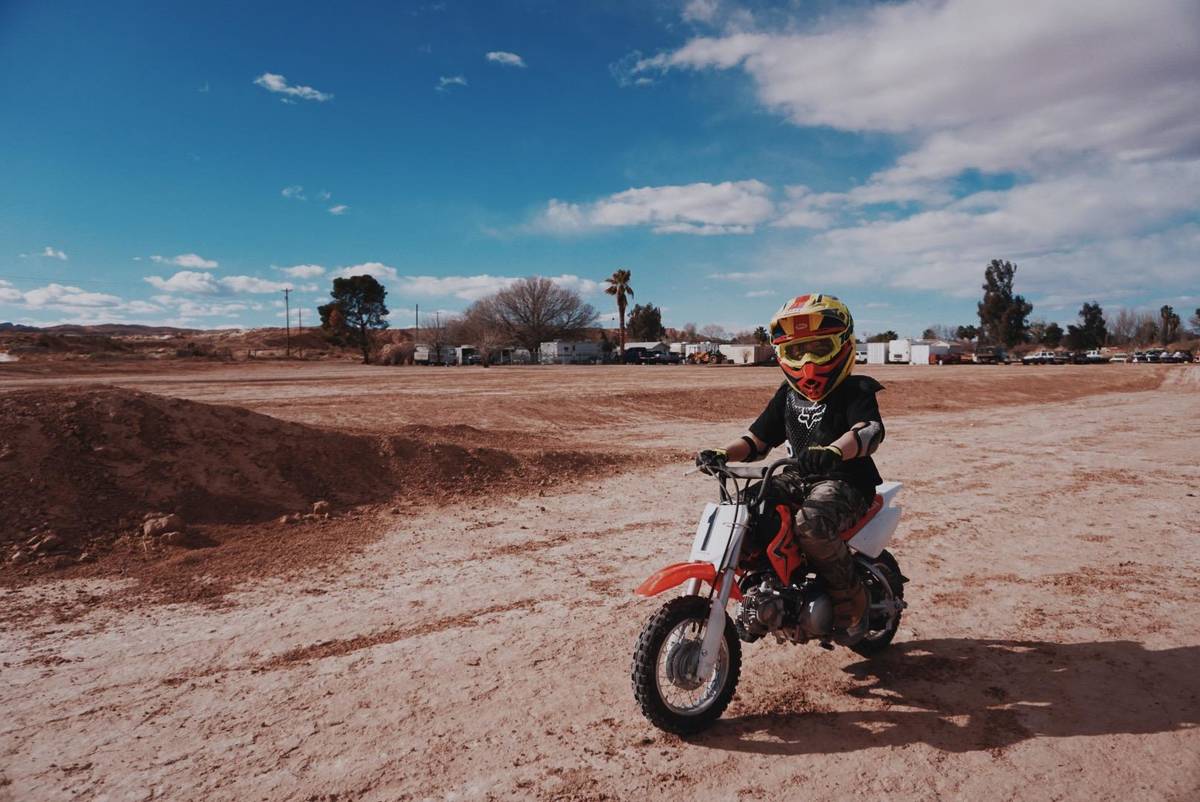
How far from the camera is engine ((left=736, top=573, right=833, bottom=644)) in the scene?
3312mm

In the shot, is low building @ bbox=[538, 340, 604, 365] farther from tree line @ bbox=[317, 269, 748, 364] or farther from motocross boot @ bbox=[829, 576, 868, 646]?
motocross boot @ bbox=[829, 576, 868, 646]

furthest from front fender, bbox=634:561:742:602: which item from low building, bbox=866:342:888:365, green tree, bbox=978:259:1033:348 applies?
green tree, bbox=978:259:1033:348

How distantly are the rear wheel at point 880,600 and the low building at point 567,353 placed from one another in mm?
76459

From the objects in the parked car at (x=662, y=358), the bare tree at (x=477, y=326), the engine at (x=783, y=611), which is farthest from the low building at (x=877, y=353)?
the engine at (x=783, y=611)

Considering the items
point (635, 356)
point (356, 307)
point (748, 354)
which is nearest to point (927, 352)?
point (748, 354)

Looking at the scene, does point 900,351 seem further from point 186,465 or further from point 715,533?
A: point 715,533

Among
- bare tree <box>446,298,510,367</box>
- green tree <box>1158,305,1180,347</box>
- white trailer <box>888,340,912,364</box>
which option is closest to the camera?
white trailer <box>888,340,912,364</box>

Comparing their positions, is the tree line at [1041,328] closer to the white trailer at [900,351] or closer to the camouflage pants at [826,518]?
the white trailer at [900,351]

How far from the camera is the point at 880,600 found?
12.7 ft

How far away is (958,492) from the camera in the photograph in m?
8.96

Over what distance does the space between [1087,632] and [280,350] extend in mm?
101842

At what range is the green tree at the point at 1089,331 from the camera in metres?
99.6

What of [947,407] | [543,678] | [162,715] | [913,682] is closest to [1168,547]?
[913,682]

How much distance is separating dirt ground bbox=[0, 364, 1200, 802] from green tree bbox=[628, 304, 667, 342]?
Answer: 359 ft
